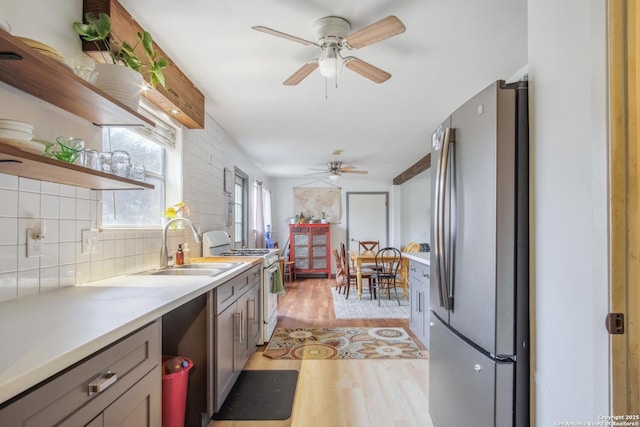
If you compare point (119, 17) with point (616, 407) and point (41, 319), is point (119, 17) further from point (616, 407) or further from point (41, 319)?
point (616, 407)

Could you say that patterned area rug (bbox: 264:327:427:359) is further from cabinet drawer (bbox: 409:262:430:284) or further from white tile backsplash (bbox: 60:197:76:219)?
white tile backsplash (bbox: 60:197:76:219)

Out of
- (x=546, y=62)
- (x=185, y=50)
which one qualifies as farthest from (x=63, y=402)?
(x=185, y=50)

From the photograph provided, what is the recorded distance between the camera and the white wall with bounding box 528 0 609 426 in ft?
2.67

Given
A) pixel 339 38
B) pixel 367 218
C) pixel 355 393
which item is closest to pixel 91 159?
pixel 339 38

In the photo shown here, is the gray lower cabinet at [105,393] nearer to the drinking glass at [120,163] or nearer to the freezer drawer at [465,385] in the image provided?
the drinking glass at [120,163]

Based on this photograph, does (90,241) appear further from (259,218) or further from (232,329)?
(259,218)

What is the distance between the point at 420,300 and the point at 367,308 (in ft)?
5.43

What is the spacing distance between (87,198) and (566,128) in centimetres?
202

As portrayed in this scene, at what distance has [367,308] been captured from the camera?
443cm

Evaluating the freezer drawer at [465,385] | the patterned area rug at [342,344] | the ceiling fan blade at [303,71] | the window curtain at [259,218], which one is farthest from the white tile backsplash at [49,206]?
the window curtain at [259,218]

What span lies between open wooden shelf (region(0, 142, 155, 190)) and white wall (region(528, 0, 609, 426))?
162 centimetres

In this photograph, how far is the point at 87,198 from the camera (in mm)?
1529

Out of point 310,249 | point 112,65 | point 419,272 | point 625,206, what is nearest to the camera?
point 625,206

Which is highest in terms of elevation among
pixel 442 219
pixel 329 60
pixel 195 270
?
pixel 329 60
